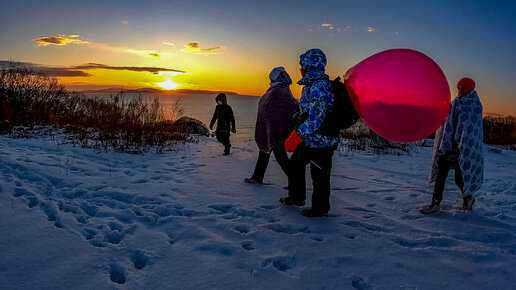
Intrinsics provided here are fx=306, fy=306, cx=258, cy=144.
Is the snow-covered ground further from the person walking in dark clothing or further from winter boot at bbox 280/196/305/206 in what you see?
the person walking in dark clothing

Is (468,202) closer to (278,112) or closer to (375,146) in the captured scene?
(278,112)

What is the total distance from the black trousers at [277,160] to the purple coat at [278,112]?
0.13 m

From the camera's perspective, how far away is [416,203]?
5.36m

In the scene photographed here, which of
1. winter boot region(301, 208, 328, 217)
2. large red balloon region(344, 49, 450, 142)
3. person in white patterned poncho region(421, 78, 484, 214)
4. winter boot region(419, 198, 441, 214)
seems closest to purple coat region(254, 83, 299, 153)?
winter boot region(301, 208, 328, 217)

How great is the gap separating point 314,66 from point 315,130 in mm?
821

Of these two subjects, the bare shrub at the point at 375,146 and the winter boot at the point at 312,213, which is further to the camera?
the bare shrub at the point at 375,146

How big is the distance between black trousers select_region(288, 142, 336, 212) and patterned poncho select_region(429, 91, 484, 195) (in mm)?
1933

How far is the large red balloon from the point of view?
305 centimetres

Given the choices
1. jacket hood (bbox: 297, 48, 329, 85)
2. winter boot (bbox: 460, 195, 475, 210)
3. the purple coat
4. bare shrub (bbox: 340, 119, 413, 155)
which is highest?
jacket hood (bbox: 297, 48, 329, 85)

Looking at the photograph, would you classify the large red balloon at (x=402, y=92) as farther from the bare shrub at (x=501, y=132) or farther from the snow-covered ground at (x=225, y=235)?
the bare shrub at (x=501, y=132)

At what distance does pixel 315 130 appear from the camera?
Answer: 3900 mm

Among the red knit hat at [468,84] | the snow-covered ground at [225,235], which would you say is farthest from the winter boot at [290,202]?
the red knit hat at [468,84]

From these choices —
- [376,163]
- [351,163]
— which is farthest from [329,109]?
[376,163]

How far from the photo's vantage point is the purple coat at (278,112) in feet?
18.2
